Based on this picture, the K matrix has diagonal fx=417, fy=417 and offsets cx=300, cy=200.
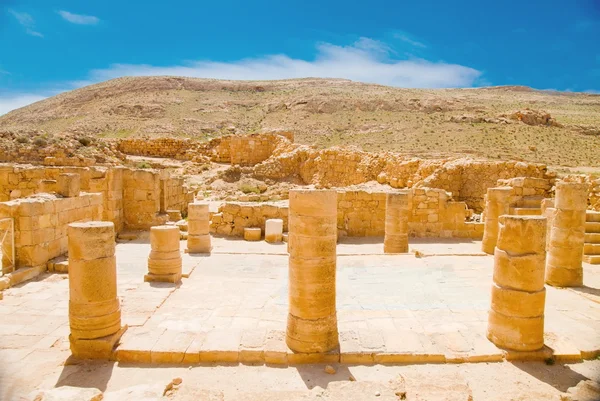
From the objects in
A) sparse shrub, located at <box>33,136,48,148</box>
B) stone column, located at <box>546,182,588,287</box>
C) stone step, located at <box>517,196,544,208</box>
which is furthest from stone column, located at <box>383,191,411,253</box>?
sparse shrub, located at <box>33,136,48,148</box>

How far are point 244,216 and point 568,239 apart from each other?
29.5 ft

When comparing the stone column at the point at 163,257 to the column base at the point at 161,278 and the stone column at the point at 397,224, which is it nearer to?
the column base at the point at 161,278

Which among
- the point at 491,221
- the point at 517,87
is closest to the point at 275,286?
the point at 491,221

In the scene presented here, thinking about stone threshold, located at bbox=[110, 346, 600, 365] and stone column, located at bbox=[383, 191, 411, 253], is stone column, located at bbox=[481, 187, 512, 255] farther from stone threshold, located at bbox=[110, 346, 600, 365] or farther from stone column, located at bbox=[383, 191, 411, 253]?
stone threshold, located at bbox=[110, 346, 600, 365]

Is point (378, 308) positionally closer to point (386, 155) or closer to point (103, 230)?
point (103, 230)

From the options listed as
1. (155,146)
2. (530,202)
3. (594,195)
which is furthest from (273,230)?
(155,146)

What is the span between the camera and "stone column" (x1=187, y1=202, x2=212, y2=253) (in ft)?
37.0

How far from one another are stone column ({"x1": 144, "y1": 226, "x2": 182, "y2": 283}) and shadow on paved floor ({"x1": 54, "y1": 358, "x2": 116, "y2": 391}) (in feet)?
10.4

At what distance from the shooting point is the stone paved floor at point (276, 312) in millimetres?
5566

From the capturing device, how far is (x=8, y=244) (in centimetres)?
866

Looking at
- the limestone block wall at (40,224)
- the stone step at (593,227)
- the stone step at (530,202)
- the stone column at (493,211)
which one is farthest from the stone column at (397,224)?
the limestone block wall at (40,224)

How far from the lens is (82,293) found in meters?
Result: 5.59

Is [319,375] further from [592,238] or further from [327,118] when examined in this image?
[327,118]

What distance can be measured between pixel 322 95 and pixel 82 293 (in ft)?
198
